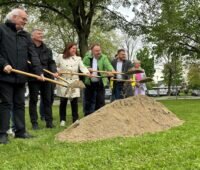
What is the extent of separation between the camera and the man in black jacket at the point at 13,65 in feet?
20.4

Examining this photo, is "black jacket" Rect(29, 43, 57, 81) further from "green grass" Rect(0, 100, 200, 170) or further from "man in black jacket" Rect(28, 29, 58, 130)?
"green grass" Rect(0, 100, 200, 170)

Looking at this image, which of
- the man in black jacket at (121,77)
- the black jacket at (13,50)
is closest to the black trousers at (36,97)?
the black jacket at (13,50)

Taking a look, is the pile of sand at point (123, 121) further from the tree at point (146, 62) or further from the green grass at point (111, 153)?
the tree at point (146, 62)

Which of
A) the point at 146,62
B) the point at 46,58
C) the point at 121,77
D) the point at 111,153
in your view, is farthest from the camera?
the point at 146,62

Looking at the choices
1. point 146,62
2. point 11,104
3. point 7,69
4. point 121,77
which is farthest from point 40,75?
point 146,62

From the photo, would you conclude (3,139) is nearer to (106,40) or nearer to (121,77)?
(121,77)

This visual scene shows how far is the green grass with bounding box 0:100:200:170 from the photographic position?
4336mm

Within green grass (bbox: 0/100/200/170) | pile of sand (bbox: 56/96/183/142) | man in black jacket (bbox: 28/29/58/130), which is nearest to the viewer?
green grass (bbox: 0/100/200/170)

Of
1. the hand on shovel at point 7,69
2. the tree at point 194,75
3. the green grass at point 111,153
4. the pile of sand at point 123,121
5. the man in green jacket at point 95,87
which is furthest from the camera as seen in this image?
the tree at point 194,75

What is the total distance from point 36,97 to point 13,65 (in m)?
2.15

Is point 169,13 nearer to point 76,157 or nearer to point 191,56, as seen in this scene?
point 191,56

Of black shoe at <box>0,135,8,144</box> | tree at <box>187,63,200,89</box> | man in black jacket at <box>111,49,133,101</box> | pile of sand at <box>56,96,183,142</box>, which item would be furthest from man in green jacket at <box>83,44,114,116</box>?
tree at <box>187,63,200,89</box>

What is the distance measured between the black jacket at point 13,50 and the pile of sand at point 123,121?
114cm

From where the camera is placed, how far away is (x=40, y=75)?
6793mm
